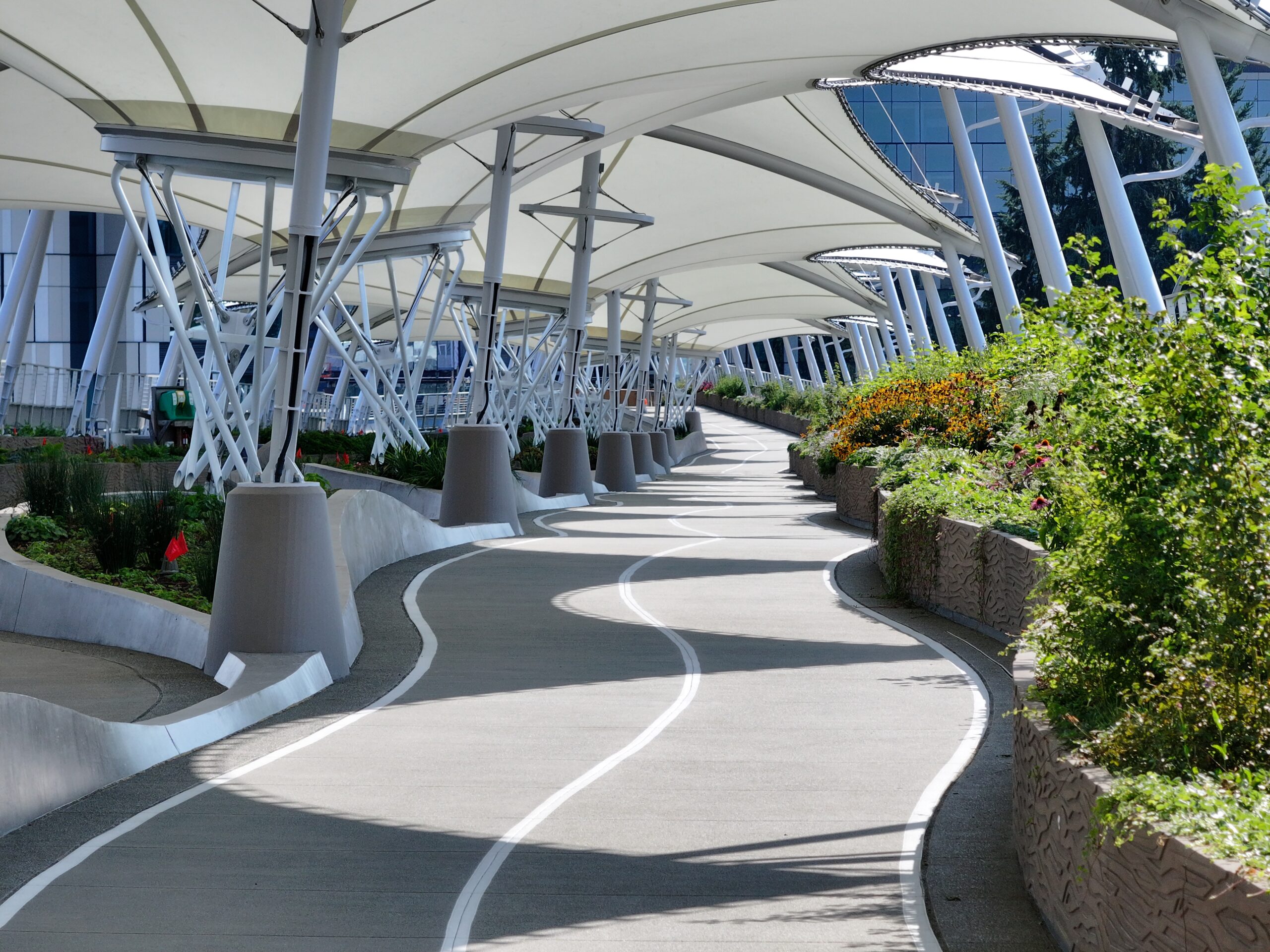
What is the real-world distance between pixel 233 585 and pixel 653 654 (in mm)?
3493

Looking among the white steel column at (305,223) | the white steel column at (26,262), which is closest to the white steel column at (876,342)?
the white steel column at (26,262)

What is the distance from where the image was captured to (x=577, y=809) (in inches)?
285

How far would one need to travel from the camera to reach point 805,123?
30234mm

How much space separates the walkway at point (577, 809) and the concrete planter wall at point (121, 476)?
8.58 meters

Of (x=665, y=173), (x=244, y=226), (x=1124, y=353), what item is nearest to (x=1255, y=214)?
(x=1124, y=353)

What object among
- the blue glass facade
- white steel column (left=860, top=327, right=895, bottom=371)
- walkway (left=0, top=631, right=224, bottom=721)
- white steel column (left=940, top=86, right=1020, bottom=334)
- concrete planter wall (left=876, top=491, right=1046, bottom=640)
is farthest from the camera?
white steel column (left=860, top=327, right=895, bottom=371)

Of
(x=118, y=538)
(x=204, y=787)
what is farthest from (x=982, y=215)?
(x=204, y=787)

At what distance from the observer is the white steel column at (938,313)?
4456 centimetres

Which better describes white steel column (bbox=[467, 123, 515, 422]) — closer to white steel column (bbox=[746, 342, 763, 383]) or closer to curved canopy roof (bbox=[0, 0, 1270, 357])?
curved canopy roof (bbox=[0, 0, 1270, 357])

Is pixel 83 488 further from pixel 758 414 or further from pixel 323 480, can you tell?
pixel 758 414

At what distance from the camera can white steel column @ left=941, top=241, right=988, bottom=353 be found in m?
37.6

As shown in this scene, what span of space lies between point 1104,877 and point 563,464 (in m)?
27.3

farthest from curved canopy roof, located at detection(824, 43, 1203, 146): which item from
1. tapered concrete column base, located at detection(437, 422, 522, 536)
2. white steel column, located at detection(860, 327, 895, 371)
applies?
white steel column, located at detection(860, 327, 895, 371)

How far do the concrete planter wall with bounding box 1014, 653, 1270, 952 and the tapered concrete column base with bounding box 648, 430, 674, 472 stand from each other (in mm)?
45305
